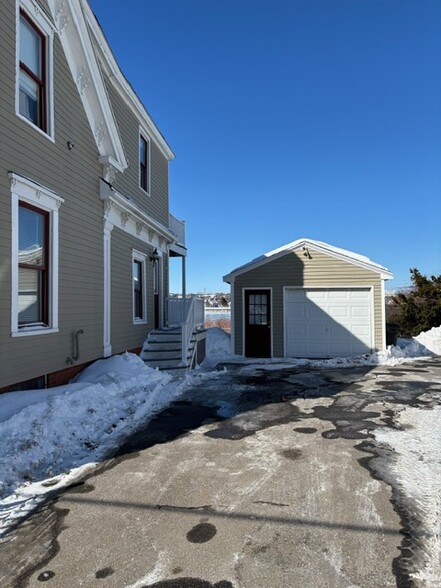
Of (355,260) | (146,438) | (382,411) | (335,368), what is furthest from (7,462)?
(355,260)

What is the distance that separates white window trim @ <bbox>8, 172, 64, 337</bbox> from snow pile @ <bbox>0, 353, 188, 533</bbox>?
3.43 feet

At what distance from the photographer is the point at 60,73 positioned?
762cm

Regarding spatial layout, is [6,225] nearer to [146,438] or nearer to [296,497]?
[146,438]

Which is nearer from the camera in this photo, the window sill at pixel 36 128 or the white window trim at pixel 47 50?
the window sill at pixel 36 128

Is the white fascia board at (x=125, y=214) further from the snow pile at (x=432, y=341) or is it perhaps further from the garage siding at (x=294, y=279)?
the snow pile at (x=432, y=341)

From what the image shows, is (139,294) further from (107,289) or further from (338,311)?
(338,311)

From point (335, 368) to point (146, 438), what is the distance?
7982 millimetres

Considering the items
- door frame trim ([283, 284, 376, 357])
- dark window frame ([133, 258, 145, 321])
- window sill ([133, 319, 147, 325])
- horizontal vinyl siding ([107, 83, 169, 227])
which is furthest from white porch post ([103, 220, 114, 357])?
door frame trim ([283, 284, 376, 357])

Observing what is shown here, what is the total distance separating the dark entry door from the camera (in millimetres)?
14983

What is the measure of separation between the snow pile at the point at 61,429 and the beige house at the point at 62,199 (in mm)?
831

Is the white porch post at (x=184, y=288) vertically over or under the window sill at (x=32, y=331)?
over

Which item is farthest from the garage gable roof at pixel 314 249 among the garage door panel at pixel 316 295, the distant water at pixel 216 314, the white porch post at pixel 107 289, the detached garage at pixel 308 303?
the distant water at pixel 216 314

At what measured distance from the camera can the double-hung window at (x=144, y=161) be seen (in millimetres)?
12453

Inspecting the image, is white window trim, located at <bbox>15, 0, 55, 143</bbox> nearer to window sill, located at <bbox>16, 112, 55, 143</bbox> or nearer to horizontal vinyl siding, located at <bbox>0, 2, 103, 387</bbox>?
window sill, located at <bbox>16, 112, 55, 143</bbox>
